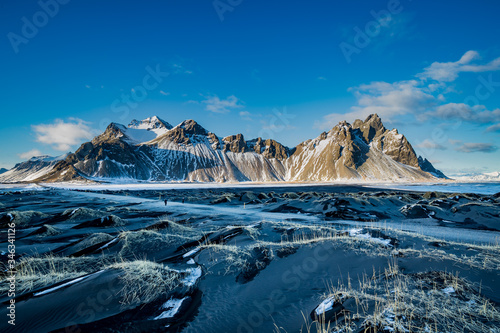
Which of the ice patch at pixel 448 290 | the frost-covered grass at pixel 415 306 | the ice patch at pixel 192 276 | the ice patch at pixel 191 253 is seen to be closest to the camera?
the frost-covered grass at pixel 415 306

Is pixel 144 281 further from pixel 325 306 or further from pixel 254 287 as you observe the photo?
pixel 325 306

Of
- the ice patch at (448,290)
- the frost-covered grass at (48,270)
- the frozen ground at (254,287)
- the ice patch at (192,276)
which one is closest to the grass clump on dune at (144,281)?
the frozen ground at (254,287)

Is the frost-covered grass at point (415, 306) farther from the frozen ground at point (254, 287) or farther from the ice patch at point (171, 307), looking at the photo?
the ice patch at point (171, 307)

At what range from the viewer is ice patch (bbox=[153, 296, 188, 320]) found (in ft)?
12.4

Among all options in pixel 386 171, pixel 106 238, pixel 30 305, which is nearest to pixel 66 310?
pixel 30 305

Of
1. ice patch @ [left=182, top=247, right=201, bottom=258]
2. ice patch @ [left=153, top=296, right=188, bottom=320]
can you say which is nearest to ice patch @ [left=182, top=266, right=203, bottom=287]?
ice patch @ [left=153, top=296, right=188, bottom=320]

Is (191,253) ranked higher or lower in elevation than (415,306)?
lower

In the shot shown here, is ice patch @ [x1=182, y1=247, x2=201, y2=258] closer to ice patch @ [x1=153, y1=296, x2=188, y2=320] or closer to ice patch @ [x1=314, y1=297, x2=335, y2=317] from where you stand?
ice patch @ [x1=153, y1=296, x2=188, y2=320]

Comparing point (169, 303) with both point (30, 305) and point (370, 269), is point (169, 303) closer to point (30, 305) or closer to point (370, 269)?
point (30, 305)

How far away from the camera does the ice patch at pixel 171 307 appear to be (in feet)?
12.4

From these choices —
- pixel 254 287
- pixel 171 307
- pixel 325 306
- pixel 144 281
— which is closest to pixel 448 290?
pixel 325 306

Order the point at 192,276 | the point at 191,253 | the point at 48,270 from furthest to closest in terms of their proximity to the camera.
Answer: the point at 191,253 < the point at 48,270 < the point at 192,276

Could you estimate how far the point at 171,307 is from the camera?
399cm

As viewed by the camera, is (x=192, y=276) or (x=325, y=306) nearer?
(x=325, y=306)
